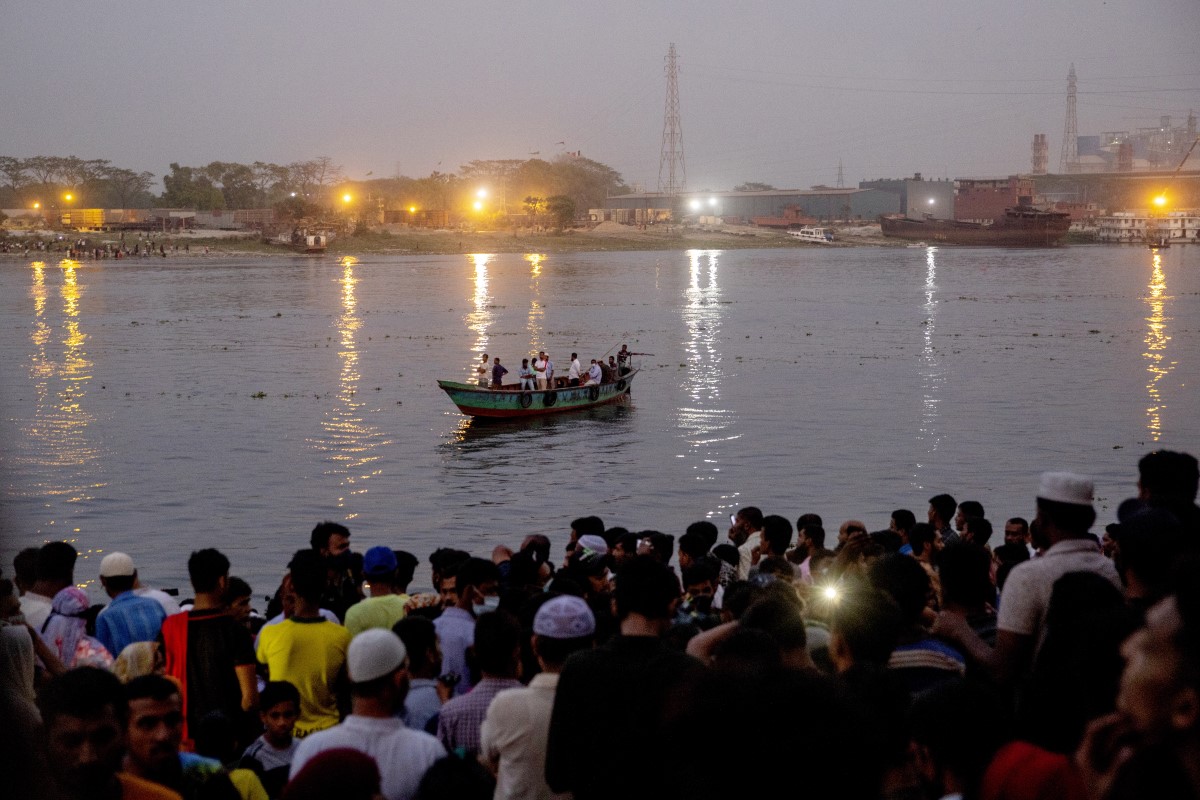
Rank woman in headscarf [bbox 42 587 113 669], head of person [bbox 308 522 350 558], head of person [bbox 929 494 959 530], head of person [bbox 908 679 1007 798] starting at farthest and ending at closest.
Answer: head of person [bbox 929 494 959 530] < head of person [bbox 308 522 350 558] < woman in headscarf [bbox 42 587 113 669] < head of person [bbox 908 679 1007 798]

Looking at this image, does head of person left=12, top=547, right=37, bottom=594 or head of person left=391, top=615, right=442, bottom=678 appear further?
head of person left=12, top=547, right=37, bottom=594

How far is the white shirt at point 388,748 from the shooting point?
167 inches

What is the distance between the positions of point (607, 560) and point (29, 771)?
4677mm

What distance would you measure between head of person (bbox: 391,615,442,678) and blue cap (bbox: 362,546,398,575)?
1387 mm

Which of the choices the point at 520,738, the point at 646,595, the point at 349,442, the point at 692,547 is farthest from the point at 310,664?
the point at 349,442

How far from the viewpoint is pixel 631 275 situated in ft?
355

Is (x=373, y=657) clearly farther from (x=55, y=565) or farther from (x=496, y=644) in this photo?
(x=55, y=565)

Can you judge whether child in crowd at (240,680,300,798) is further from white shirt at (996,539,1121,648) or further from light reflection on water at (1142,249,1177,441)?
light reflection on water at (1142,249,1177,441)

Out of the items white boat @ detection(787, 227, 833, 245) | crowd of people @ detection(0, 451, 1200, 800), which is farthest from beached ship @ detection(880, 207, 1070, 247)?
crowd of people @ detection(0, 451, 1200, 800)

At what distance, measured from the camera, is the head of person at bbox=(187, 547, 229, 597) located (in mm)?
6125

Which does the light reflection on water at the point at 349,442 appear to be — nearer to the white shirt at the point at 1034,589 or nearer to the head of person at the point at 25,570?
the head of person at the point at 25,570

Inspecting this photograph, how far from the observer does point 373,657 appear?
4.34 m

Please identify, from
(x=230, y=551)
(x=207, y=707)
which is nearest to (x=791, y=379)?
(x=230, y=551)

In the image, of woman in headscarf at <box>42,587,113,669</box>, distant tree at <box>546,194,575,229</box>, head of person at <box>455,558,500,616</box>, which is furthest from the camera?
distant tree at <box>546,194,575,229</box>
